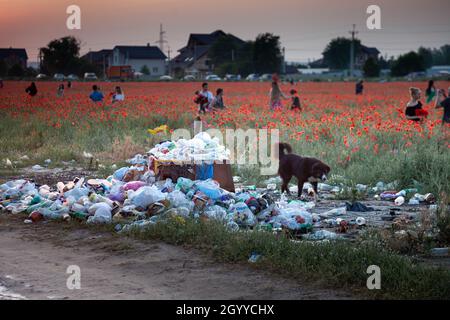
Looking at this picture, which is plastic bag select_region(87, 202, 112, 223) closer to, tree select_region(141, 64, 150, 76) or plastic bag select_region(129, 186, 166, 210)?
plastic bag select_region(129, 186, 166, 210)

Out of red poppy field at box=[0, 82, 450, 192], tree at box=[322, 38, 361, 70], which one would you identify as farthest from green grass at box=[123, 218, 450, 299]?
tree at box=[322, 38, 361, 70]

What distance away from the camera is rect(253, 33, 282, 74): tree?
8081 cm

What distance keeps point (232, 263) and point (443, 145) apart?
739 cm

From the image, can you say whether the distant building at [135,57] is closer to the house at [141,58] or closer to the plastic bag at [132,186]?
the house at [141,58]

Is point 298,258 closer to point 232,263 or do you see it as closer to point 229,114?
point 232,263

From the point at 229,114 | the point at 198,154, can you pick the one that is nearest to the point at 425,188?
the point at 198,154

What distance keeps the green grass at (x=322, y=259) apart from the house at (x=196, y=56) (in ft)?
273

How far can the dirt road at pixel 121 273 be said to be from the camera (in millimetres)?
5777

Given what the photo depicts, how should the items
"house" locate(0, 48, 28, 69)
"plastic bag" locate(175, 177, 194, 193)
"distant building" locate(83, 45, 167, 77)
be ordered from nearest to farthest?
"plastic bag" locate(175, 177, 194, 193) < "house" locate(0, 48, 28, 69) < "distant building" locate(83, 45, 167, 77)

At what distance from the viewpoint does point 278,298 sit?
5.62m

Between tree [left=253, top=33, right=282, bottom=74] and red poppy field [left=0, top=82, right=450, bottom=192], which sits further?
tree [left=253, top=33, right=282, bottom=74]

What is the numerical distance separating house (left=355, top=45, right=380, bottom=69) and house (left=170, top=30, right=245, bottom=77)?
21.6 metres

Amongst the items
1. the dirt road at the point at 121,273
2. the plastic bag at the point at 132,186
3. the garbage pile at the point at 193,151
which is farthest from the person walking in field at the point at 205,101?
the dirt road at the point at 121,273

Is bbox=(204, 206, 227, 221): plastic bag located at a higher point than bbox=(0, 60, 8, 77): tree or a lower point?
lower
